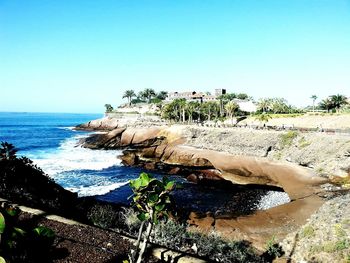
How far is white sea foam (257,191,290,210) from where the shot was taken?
2747 centimetres

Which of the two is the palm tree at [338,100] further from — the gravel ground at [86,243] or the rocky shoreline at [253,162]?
the gravel ground at [86,243]

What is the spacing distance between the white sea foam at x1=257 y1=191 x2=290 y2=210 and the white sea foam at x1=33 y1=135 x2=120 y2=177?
22.5 metres

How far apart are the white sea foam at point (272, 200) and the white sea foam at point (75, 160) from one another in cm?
2246

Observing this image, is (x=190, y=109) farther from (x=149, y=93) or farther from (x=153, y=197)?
(x=153, y=197)

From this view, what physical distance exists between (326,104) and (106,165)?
69.0 m

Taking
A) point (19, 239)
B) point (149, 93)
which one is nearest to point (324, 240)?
point (19, 239)

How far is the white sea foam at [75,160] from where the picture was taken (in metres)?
42.6

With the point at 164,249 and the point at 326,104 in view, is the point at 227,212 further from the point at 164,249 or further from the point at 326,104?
the point at 326,104

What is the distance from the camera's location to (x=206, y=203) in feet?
94.8

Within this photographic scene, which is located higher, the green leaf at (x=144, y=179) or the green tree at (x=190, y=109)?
the green tree at (x=190, y=109)

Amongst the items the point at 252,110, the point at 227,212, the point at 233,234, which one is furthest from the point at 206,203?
the point at 252,110

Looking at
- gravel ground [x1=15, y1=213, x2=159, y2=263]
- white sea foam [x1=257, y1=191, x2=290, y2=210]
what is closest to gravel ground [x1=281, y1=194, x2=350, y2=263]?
white sea foam [x1=257, y1=191, x2=290, y2=210]

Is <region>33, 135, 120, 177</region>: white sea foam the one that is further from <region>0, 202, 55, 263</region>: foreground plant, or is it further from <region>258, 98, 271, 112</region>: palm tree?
<region>258, 98, 271, 112</region>: palm tree

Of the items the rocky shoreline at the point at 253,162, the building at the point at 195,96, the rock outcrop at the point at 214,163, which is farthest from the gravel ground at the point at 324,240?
the building at the point at 195,96
